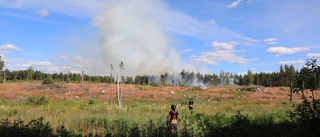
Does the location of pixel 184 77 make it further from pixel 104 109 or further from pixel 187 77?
pixel 104 109

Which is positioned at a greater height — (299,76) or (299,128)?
(299,76)

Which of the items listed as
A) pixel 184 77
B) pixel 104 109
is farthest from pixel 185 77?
pixel 104 109

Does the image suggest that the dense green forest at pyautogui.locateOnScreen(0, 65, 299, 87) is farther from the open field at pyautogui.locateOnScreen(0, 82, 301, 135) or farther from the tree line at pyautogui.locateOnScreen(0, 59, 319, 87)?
the open field at pyautogui.locateOnScreen(0, 82, 301, 135)

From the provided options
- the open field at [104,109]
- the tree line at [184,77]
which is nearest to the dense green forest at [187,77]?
the tree line at [184,77]

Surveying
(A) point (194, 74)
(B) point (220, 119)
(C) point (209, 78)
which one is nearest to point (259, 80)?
(C) point (209, 78)

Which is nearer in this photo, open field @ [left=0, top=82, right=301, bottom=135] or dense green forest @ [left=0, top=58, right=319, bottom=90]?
open field @ [left=0, top=82, right=301, bottom=135]

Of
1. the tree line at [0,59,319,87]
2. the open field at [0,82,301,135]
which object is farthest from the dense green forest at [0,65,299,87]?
the open field at [0,82,301,135]

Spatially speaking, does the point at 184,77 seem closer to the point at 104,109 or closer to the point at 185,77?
the point at 185,77

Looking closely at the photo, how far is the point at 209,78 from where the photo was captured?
568 feet

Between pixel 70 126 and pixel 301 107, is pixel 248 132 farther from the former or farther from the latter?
pixel 70 126

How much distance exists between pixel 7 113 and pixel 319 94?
16.8 metres

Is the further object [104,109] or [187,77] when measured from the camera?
[187,77]

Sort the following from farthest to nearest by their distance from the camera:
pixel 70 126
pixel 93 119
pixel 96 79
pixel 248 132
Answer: pixel 96 79
pixel 93 119
pixel 70 126
pixel 248 132

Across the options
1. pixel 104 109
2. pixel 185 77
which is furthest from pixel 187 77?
pixel 104 109
